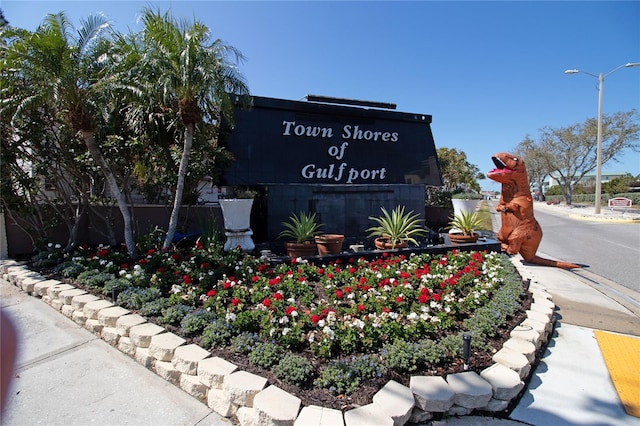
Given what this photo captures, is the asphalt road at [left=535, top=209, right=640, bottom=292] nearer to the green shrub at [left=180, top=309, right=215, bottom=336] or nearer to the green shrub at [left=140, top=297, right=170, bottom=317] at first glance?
the green shrub at [left=180, top=309, right=215, bottom=336]

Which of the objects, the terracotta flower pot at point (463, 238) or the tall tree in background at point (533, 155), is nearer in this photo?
the terracotta flower pot at point (463, 238)

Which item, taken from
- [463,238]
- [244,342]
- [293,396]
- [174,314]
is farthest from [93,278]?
[463,238]

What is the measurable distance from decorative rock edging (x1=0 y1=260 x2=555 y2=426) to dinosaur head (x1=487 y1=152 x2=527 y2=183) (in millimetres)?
4697

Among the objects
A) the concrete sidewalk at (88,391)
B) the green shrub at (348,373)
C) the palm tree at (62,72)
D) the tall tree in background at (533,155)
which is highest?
the tall tree in background at (533,155)

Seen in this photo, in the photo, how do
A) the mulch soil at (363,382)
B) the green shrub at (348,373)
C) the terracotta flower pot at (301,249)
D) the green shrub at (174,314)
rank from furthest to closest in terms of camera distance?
the terracotta flower pot at (301,249), the green shrub at (174,314), the green shrub at (348,373), the mulch soil at (363,382)

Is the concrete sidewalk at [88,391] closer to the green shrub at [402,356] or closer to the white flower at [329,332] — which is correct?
the white flower at [329,332]

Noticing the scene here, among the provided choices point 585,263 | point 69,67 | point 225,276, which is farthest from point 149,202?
point 585,263

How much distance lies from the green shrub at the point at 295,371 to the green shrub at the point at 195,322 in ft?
3.70

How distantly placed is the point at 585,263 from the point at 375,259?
19.2 feet

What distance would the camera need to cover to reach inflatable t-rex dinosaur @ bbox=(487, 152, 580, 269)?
755 cm

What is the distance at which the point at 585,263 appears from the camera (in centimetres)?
835

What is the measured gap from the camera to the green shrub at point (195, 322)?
3.42 meters

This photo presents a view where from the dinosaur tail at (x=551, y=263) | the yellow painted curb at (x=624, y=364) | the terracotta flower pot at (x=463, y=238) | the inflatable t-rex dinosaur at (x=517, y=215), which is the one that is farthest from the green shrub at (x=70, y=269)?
the dinosaur tail at (x=551, y=263)

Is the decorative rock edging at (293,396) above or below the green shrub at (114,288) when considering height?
below
